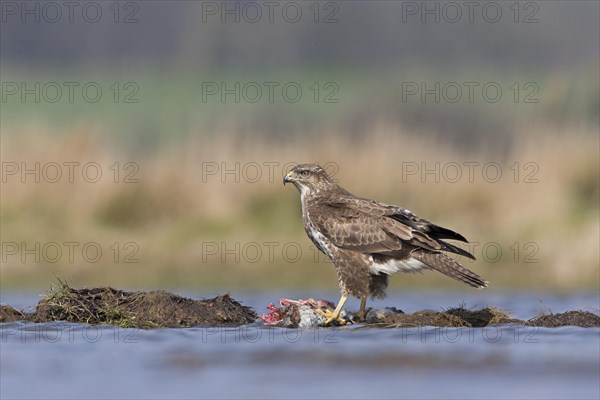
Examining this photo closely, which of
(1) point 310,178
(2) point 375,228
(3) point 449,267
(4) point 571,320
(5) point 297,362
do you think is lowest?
(5) point 297,362

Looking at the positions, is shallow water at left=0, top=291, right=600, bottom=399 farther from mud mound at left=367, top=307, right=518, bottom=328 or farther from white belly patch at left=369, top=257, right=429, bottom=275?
white belly patch at left=369, top=257, right=429, bottom=275

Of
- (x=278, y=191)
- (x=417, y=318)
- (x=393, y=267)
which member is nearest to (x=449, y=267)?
(x=417, y=318)

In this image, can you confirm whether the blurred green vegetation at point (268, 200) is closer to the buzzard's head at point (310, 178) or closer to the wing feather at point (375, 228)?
the buzzard's head at point (310, 178)

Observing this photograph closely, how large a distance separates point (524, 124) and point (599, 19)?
5777 cm

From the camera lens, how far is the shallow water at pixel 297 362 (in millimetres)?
14227

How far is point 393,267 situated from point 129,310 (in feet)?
10.1

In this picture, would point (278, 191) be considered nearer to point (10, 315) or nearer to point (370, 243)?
point (370, 243)

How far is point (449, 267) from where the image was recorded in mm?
18312

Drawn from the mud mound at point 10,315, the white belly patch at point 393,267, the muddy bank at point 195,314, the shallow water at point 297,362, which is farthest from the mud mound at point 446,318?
the mud mound at point 10,315

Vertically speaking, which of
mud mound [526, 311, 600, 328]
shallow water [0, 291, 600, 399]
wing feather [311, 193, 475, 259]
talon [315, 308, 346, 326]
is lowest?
shallow water [0, 291, 600, 399]

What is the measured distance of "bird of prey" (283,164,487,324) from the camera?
1855 cm

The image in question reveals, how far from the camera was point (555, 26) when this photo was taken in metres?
86.2

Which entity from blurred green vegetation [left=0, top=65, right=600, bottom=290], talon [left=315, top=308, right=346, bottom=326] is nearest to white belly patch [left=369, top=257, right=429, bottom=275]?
talon [left=315, top=308, right=346, bottom=326]

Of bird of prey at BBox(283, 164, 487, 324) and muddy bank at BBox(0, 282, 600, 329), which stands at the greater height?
bird of prey at BBox(283, 164, 487, 324)
